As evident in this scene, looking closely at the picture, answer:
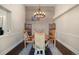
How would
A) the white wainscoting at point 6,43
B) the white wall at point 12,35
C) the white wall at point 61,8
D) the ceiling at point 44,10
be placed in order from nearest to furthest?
the white wainscoting at point 6,43 → the white wall at point 12,35 → the white wall at point 61,8 → the ceiling at point 44,10

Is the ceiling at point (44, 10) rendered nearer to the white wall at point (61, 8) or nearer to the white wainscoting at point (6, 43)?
the white wall at point (61, 8)

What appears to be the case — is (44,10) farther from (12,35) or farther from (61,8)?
(12,35)

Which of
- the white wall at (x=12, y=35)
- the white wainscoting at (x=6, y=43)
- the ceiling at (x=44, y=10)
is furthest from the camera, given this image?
the ceiling at (x=44, y=10)

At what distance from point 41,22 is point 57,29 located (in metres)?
1.02

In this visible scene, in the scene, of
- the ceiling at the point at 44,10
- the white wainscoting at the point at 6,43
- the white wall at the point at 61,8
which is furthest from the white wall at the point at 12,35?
the white wall at the point at 61,8

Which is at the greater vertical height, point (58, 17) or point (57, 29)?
point (58, 17)

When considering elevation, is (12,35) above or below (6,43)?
above

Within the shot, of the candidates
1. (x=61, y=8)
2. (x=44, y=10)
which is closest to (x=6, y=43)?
(x=61, y=8)

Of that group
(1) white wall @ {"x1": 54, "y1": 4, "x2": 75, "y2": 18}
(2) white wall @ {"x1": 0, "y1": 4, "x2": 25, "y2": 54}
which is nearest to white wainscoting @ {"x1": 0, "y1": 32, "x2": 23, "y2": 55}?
(2) white wall @ {"x1": 0, "y1": 4, "x2": 25, "y2": 54}

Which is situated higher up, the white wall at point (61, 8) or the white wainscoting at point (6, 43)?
the white wall at point (61, 8)
